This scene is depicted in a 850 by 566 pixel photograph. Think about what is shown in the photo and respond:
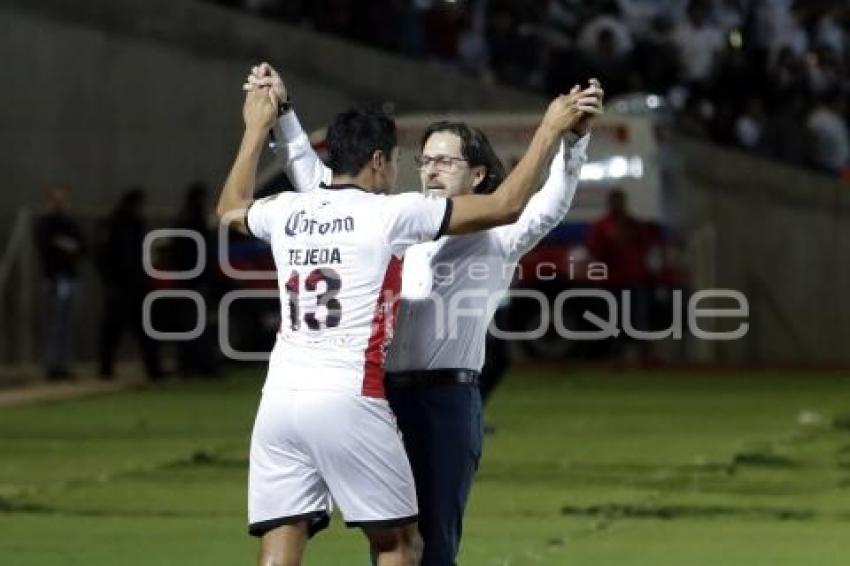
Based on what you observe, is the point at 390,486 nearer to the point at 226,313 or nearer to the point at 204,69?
the point at 226,313

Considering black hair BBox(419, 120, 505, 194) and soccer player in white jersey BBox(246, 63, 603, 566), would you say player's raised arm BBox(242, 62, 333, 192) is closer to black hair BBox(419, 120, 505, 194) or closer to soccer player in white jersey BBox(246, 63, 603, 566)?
soccer player in white jersey BBox(246, 63, 603, 566)

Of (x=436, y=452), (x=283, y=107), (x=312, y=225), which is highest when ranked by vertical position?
(x=283, y=107)

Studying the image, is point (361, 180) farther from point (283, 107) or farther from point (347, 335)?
point (283, 107)

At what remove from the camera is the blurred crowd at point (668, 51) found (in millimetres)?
31891

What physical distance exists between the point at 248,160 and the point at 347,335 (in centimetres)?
86

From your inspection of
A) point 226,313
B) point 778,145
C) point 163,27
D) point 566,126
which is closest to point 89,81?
point 163,27

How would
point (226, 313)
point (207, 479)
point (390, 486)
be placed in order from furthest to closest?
1. point (226, 313)
2. point (207, 479)
3. point (390, 486)

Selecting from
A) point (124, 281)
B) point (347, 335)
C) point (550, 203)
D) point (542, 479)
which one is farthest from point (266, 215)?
point (124, 281)

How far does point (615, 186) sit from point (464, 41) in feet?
20.2

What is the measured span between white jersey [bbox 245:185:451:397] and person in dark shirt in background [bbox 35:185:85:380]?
17475 millimetres

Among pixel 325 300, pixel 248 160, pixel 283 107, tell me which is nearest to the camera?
pixel 325 300

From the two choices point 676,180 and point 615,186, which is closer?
point 615,186

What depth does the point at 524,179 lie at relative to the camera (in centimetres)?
810

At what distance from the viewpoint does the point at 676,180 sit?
29469mm
